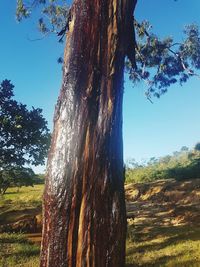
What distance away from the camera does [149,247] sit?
35.0 ft

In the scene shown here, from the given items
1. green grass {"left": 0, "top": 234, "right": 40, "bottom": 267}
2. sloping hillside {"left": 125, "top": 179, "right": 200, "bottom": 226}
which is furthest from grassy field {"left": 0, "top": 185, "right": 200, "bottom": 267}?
sloping hillside {"left": 125, "top": 179, "right": 200, "bottom": 226}

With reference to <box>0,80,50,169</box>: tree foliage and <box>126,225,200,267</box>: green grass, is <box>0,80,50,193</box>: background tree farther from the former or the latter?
<box>126,225,200,267</box>: green grass

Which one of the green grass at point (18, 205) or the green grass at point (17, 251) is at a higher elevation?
the green grass at point (18, 205)

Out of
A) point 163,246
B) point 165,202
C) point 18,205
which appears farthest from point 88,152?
point 18,205

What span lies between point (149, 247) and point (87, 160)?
924 centimetres

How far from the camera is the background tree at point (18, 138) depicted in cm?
1333

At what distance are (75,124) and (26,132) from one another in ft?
38.3

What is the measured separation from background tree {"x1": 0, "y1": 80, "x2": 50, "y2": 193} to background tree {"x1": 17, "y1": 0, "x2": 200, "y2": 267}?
11.1 metres

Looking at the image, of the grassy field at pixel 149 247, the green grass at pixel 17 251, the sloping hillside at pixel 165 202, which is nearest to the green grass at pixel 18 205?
the grassy field at pixel 149 247

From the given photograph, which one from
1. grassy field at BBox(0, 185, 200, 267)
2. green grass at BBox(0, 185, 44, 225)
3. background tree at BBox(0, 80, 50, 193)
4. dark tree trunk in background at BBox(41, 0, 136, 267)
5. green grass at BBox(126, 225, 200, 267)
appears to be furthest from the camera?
green grass at BBox(0, 185, 44, 225)

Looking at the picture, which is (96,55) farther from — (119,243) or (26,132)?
(26,132)

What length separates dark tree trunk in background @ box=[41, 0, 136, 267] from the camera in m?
2.13

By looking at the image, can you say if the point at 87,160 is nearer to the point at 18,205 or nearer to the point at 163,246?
the point at 163,246

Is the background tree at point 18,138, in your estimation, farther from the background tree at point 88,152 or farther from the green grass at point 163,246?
the background tree at point 88,152
